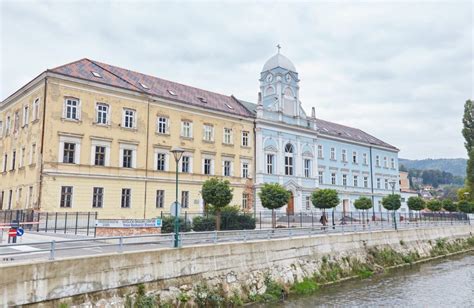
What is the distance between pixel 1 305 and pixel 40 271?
114cm

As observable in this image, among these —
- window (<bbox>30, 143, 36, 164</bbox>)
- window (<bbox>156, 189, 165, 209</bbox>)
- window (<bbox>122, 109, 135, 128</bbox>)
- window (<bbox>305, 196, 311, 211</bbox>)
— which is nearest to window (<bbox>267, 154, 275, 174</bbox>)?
window (<bbox>305, 196, 311, 211</bbox>)

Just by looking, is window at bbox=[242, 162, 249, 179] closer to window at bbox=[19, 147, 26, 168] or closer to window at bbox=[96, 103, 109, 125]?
window at bbox=[96, 103, 109, 125]

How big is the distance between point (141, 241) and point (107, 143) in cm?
1722

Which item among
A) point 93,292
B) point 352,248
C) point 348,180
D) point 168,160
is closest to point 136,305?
point 93,292

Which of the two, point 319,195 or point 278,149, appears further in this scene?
point 278,149

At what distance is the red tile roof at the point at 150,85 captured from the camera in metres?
31.6

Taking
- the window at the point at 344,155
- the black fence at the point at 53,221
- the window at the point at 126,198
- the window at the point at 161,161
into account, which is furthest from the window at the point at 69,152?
the window at the point at 344,155

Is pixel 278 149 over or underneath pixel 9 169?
over

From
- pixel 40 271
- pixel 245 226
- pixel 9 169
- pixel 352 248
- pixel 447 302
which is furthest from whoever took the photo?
pixel 9 169

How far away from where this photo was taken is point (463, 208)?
49.9 m

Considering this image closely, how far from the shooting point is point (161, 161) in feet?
115

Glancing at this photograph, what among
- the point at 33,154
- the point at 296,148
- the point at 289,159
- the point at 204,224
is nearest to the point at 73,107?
the point at 33,154

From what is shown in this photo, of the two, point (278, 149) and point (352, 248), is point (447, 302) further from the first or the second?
point (278, 149)

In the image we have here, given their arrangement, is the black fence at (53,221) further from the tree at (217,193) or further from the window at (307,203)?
the window at (307,203)
